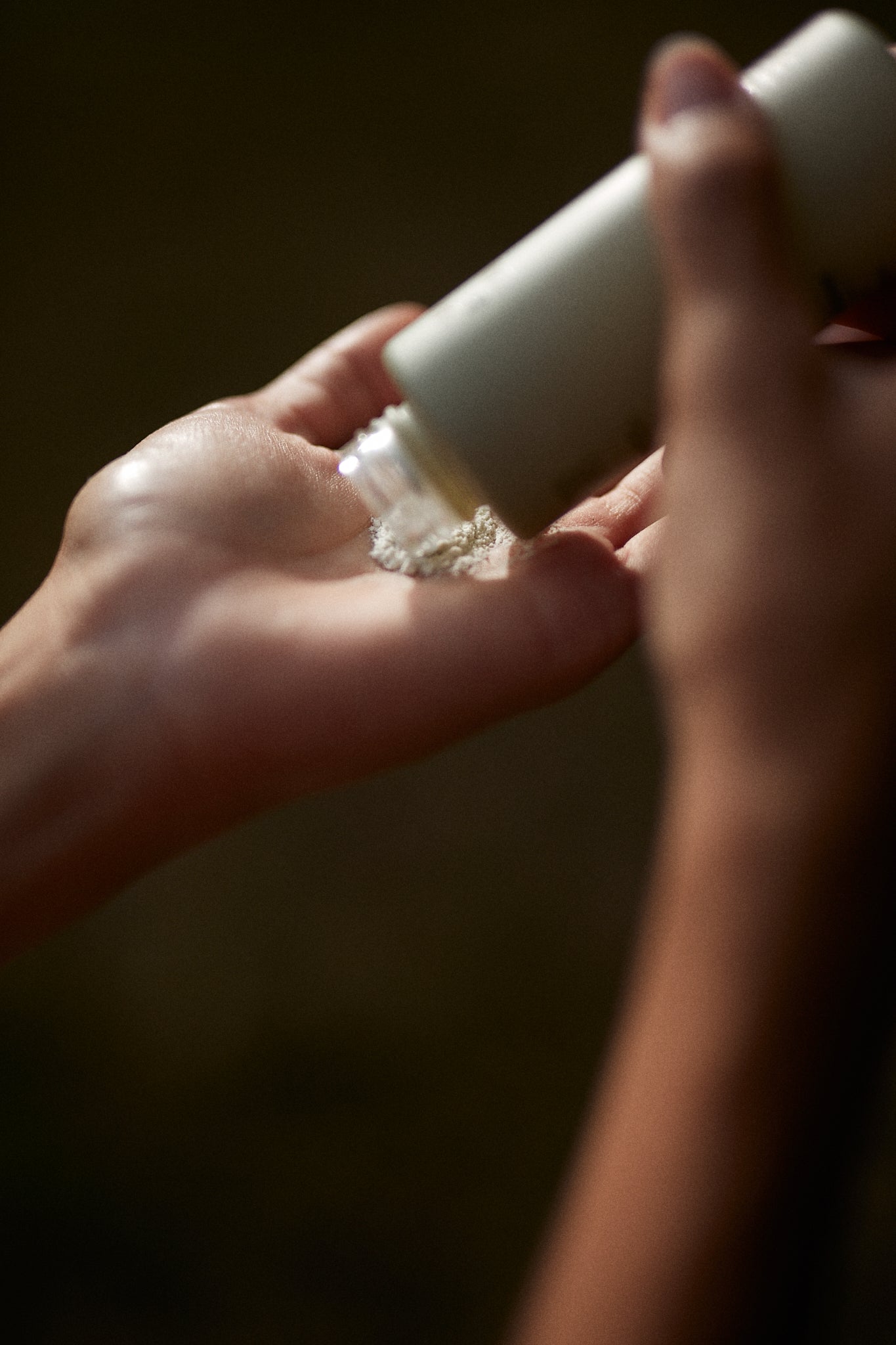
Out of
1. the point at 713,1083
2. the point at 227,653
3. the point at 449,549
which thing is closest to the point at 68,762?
the point at 227,653

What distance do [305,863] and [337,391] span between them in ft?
1.27

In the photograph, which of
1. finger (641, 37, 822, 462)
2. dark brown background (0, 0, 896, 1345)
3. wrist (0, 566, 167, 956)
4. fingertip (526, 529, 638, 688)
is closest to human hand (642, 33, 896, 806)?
finger (641, 37, 822, 462)

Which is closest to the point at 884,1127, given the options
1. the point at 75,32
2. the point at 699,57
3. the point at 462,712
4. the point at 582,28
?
the point at 462,712

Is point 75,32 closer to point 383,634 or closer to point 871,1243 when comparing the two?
point 383,634

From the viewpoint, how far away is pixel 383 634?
16.2 inches

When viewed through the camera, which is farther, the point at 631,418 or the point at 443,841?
the point at 443,841

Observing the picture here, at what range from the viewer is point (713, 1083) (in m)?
0.27

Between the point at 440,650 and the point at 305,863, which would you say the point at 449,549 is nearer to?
the point at 440,650

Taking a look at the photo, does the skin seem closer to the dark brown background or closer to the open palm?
the open palm

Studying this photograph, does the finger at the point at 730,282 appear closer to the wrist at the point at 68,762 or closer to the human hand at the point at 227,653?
the human hand at the point at 227,653

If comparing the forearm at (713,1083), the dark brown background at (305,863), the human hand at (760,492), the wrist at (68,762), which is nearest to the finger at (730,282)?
the human hand at (760,492)

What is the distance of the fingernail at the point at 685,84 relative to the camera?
12.1 inches

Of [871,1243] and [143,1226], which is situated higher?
[143,1226]

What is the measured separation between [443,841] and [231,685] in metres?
0.41
